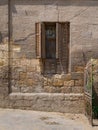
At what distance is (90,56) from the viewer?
1151 centimetres

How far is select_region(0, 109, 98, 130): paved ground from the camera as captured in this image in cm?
952

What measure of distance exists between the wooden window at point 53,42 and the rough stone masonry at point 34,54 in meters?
0.12

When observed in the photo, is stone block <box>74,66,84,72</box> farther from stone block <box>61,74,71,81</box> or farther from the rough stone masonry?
stone block <box>61,74,71,81</box>

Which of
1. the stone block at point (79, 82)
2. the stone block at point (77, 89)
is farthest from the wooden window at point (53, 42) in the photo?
the stone block at point (77, 89)

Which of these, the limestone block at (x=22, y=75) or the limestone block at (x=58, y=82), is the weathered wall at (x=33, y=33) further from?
the limestone block at (x=58, y=82)

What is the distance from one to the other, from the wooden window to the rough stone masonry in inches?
4.6

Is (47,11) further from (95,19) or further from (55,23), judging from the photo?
(95,19)

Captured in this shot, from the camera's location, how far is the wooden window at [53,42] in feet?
37.7

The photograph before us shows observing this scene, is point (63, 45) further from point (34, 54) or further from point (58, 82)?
point (58, 82)

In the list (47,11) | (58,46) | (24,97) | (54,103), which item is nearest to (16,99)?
(24,97)

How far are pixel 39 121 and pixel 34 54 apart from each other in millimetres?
A: 2273

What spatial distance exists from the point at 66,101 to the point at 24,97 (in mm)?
1243

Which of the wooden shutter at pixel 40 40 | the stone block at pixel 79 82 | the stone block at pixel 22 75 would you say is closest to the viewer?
the wooden shutter at pixel 40 40

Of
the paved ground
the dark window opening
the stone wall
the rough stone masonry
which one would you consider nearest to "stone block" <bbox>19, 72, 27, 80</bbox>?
the rough stone masonry
